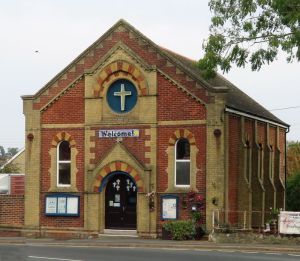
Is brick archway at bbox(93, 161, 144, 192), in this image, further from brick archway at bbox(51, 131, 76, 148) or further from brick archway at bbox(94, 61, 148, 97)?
brick archway at bbox(94, 61, 148, 97)

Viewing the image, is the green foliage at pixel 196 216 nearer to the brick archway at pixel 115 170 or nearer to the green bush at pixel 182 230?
the green bush at pixel 182 230

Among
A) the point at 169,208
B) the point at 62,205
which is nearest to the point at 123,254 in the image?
the point at 169,208

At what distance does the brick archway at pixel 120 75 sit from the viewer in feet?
104

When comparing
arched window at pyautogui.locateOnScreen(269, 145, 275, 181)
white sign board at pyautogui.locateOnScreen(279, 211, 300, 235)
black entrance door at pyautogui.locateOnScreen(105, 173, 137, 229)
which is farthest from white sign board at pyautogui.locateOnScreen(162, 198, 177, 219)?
arched window at pyautogui.locateOnScreen(269, 145, 275, 181)

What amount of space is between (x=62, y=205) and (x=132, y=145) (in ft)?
13.2

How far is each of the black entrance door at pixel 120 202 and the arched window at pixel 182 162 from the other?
199cm

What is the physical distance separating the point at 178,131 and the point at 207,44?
5.20m

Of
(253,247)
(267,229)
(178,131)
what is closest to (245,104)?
(178,131)

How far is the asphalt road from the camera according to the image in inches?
834

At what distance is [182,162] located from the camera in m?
31.0

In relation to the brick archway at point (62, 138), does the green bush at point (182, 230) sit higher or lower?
lower

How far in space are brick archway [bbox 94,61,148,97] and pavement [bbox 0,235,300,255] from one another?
6.18 metres

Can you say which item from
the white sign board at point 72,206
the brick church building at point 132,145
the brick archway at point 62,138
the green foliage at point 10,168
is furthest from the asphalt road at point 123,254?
the green foliage at point 10,168

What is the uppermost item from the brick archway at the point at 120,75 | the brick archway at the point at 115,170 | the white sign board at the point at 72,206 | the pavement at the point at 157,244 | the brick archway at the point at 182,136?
the brick archway at the point at 120,75
